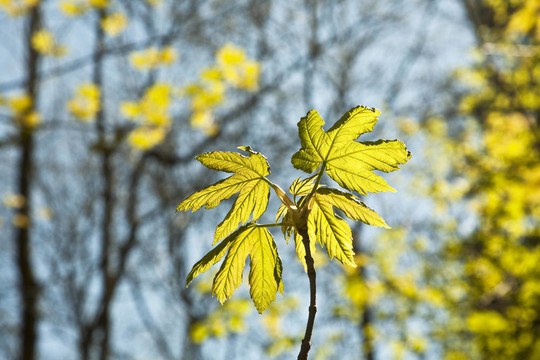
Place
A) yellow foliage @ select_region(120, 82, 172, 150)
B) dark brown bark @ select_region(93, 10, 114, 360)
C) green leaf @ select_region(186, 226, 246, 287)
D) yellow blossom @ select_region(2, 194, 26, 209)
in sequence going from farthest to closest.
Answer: yellow blossom @ select_region(2, 194, 26, 209) → dark brown bark @ select_region(93, 10, 114, 360) → yellow foliage @ select_region(120, 82, 172, 150) → green leaf @ select_region(186, 226, 246, 287)

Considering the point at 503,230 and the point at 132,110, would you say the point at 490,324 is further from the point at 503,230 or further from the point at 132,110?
the point at 132,110

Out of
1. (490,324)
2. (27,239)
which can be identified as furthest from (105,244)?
(490,324)

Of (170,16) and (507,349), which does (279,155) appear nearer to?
(170,16)

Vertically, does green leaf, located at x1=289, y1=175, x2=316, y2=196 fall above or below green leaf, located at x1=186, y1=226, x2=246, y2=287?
above

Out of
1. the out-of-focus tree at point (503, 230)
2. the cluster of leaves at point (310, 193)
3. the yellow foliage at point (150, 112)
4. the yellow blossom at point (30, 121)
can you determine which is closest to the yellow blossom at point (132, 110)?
the yellow foliage at point (150, 112)

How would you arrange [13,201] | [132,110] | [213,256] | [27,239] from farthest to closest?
[27,239], [13,201], [132,110], [213,256]

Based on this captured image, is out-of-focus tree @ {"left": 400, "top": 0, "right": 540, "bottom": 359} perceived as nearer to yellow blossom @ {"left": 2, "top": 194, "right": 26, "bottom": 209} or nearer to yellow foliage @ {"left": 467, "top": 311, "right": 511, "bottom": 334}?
yellow foliage @ {"left": 467, "top": 311, "right": 511, "bottom": 334}

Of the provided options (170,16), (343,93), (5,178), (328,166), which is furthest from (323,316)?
(5,178)

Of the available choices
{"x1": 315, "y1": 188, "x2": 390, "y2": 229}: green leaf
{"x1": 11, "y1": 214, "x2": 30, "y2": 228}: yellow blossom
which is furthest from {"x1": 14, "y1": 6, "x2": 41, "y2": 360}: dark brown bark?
{"x1": 315, "y1": 188, "x2": 390, "y2": 229}: green leaf
